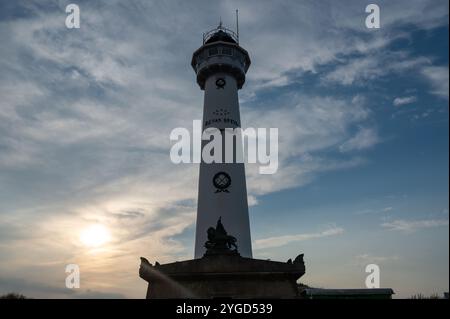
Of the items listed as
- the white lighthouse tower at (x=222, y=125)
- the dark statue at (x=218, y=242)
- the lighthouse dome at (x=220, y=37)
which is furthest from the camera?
the lighthouse dome at (x=220, y=37)

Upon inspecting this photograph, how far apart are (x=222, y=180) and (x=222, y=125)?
5604 mm

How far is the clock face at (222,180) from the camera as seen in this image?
101 ft

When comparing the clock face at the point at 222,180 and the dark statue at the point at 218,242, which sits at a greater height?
the clock face at the point at 222,180

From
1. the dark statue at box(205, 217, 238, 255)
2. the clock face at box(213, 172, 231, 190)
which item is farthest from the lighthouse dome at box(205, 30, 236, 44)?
the dark statue at box(205, 217, 238, 255)

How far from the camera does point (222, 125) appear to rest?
33.1 meters

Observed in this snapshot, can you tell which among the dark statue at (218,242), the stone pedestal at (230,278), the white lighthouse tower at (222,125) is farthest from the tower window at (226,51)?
the stone pedestal at (230,278)

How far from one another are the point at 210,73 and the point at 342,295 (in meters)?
25.0

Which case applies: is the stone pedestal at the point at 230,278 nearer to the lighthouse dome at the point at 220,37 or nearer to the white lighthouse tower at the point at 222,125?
the white lighthouse tower at the point at 222,125

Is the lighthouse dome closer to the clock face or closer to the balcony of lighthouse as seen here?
the balcony of lighthouse

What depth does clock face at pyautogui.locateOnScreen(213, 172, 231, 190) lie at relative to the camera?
30688 millimetres

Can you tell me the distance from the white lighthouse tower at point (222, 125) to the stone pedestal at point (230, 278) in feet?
24.9

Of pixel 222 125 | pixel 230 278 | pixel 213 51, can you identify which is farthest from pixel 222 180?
pixel 213 51

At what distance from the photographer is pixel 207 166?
31844mm
